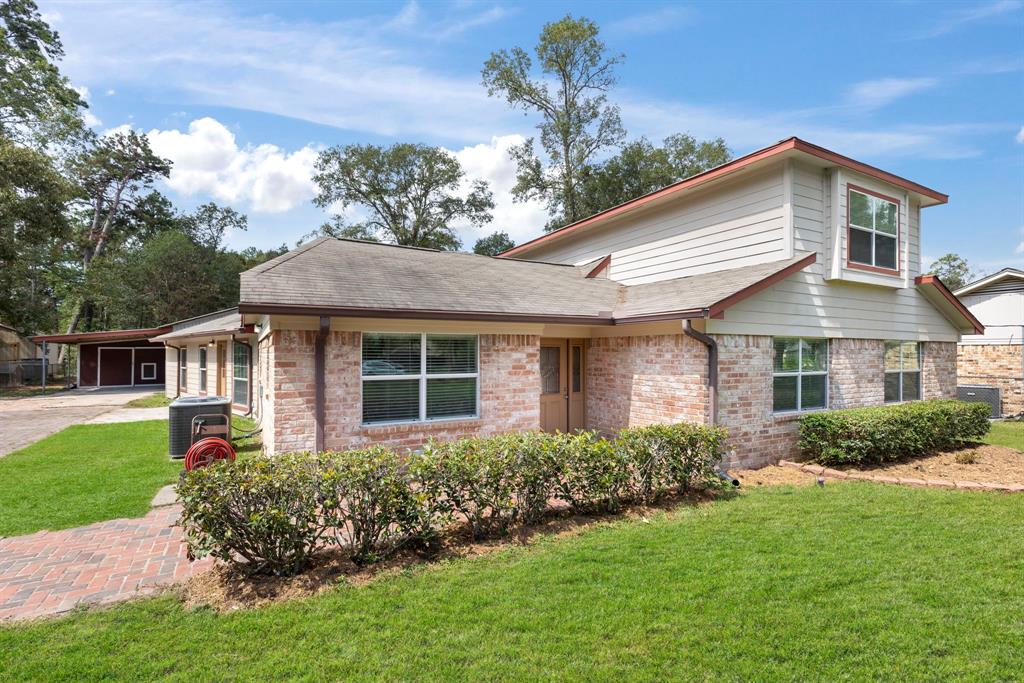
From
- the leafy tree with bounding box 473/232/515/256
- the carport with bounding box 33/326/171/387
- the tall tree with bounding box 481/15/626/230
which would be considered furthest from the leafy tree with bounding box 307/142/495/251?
the carport with bounding box 33/326/171/387

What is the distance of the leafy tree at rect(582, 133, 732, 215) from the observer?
27.0 metres

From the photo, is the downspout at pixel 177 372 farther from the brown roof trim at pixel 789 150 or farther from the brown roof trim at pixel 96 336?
the brown roof trim at pixel 789 150

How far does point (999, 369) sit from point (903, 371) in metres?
8.13

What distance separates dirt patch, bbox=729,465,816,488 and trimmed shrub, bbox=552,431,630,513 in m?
2.76

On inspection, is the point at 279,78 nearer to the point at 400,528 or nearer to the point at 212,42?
the point at 212,42

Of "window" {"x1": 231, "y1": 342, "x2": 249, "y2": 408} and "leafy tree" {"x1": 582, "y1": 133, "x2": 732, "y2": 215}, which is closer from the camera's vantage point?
"window" {"x1": 231, "y1": 342, "x2": 249, "y2": 408}

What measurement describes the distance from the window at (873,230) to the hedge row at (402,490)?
6200 millimetres

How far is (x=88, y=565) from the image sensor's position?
15.0 ft

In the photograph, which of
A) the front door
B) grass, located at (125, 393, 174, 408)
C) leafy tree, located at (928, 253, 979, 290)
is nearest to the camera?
the front door

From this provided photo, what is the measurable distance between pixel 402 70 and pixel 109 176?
124ft

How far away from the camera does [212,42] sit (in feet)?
27.9

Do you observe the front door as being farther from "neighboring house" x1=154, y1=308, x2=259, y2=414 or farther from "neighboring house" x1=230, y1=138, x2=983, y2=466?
"neighboring house" x1=154, y1=308, x2=259, y2=414

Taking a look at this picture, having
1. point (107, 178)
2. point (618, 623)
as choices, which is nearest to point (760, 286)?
point (618, 623)

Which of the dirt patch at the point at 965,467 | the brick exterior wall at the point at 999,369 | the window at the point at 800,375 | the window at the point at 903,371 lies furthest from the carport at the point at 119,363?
the brick exterior wall at the point at 999,369
